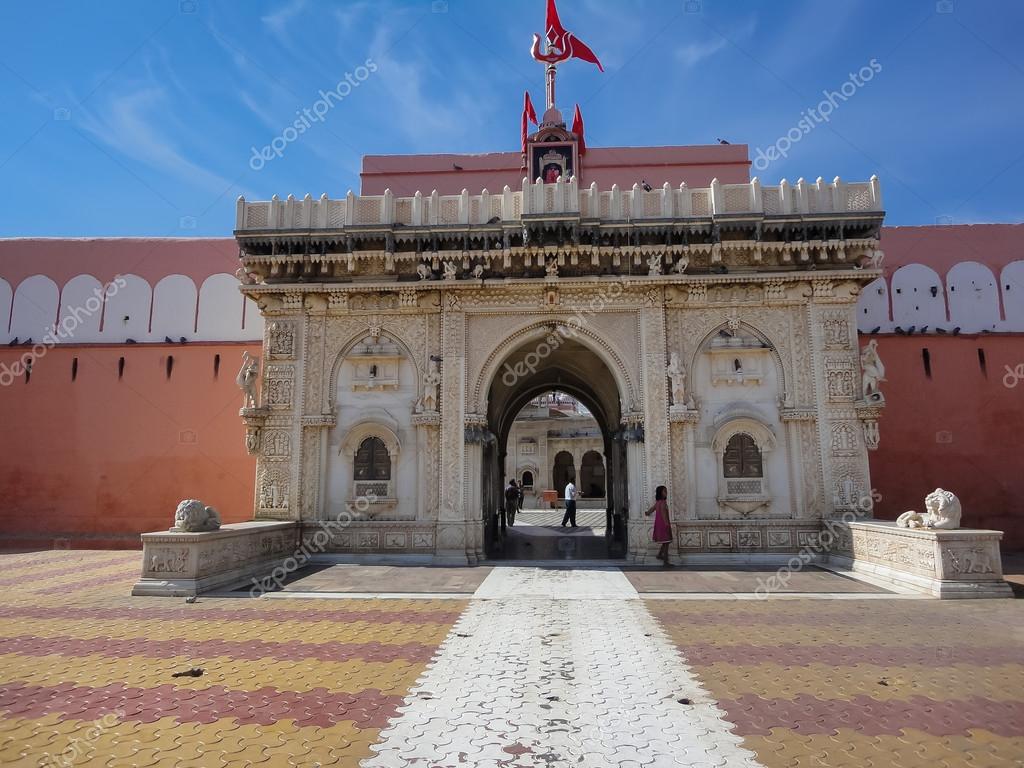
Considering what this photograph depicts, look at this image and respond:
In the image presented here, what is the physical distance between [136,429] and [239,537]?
22.2 ft

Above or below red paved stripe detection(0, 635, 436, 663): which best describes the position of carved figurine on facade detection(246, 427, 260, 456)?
above

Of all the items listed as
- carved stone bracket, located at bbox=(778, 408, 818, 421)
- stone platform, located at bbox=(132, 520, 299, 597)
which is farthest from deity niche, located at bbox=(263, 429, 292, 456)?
carved stone bracket, located at bbox=(778, 408, 818, 421)

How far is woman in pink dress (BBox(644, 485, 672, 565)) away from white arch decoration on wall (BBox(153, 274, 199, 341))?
11552mm

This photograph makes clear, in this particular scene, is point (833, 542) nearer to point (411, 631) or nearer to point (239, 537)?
point (411, 631)

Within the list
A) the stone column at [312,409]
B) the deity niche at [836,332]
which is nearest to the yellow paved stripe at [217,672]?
the stone column at [312,409]

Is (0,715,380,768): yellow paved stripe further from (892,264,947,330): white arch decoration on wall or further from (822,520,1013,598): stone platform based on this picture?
(892,264,947,330): white arch decoration on wall

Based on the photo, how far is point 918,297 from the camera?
14.0m

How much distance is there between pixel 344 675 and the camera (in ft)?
16.1

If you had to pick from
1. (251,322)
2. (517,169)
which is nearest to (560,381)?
(517,169)

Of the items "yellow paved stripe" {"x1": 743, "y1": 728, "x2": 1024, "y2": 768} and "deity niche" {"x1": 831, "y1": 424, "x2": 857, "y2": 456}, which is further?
"deity niche" {"x1": 831, "y1": 424, "x2": 857, "y2": 456}

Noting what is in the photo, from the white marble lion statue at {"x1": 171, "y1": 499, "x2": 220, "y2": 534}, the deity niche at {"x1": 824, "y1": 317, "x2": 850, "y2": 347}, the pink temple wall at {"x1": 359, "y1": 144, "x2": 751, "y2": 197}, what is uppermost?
the pink temple wall at {"x1": 359, "y1": 144, "x2": 751, "y2": 197}

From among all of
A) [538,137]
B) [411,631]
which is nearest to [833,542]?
[411,631]

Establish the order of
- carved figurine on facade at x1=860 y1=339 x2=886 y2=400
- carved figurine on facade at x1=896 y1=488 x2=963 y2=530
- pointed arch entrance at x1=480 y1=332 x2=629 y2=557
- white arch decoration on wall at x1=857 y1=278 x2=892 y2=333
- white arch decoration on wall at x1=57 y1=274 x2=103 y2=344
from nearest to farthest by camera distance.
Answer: carved figurine on facade at x1=896 y1=488 x2=963 y2=530, carved figurine on facade at x1=860 y1=339 x2=886 y2=400, pointed arch entrance at x1=480 y1=332 x2=629 y2=557, white arch decoration on wall at x1=857 y1=278 x2=892 y2=333, white arch decoration on wall at x1=57 y1=274 x2=103 y2=344

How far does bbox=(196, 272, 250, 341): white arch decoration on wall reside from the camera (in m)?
14.9
